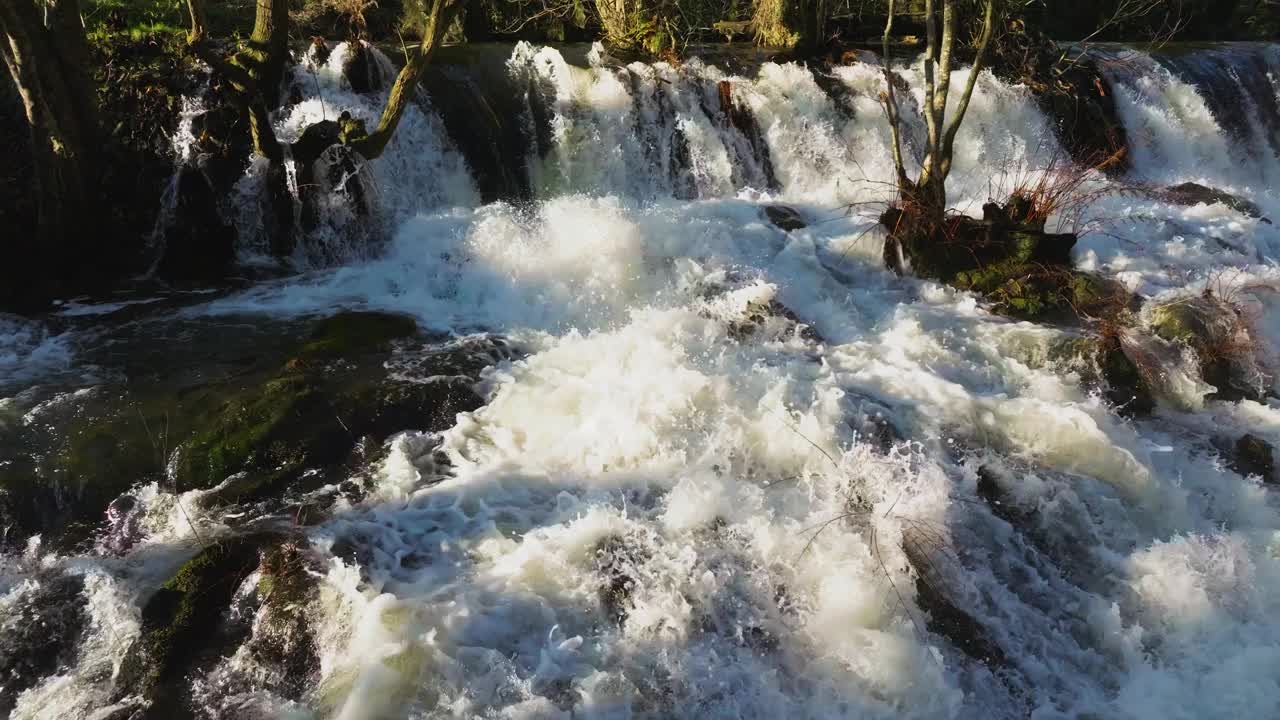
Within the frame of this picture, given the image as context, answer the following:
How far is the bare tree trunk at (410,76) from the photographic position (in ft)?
23.8

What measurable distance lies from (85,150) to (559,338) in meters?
4.77

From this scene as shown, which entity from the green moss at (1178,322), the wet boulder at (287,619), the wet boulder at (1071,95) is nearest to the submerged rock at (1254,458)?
the green moss at (1178,322)

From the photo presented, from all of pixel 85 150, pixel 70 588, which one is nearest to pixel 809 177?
pixel 85 150

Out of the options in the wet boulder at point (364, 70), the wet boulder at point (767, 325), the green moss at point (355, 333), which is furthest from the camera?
the wet boulder at point (364, 70)

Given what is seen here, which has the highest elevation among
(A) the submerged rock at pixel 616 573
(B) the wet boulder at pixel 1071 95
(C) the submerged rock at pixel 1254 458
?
(B) the wet boulder at pixel 1071 95

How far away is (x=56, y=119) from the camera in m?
6.97

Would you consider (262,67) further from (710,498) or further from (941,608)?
(941,608)

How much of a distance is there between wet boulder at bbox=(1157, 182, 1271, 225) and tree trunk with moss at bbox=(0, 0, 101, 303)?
11793 mm

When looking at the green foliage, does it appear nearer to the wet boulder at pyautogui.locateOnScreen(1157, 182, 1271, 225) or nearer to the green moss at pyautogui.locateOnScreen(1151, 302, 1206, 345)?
the green moss at pyautogui.locateOnScreen(1151, 302, 1206, 345)

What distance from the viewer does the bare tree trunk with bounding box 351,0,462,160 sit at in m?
7.27

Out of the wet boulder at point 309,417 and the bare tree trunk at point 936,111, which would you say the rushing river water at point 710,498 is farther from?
the bare tree trunk at point 936,111

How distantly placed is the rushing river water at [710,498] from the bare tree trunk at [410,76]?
0.79 metres

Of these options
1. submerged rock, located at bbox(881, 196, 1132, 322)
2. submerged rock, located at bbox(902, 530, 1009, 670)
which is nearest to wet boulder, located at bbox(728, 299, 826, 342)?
submerged rock, located at bbox(881, 196, 1132, 322)

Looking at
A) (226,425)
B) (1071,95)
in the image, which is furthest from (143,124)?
(1071,95)
